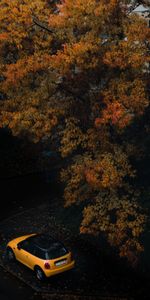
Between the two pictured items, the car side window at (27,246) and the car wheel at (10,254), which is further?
the car wheel at (10,254)

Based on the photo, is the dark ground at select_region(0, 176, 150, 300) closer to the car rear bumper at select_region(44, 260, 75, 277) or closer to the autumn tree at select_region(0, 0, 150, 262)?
the car rear bumper at select_region(44, 260, 75, 277)

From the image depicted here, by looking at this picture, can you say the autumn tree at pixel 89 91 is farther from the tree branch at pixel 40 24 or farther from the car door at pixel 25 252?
the car door at pixel 25 252

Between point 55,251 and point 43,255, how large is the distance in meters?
0.58

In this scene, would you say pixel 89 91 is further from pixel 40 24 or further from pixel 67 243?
pixel 67 243

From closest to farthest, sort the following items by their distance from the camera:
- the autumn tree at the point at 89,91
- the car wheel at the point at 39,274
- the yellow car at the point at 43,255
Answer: the yellow car at the point at 43,255 → the car wheel at the point at 39,274 → the autumn tree at the point at 89,91

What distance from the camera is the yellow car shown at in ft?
61.6

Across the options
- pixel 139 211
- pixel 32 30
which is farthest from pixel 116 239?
pixel 32 30

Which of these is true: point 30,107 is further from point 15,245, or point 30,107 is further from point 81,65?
point 15,245

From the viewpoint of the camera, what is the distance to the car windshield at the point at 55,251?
18.9 meters

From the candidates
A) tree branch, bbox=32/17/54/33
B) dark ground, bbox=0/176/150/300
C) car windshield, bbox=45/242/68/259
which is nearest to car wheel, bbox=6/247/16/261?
dark ground, bbox=0/176/150/300

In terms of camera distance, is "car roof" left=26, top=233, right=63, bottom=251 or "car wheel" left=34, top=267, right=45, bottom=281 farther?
"car roof" left=26, top=233, right=63, bottom=251

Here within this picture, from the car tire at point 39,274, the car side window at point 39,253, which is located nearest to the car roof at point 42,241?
the car side window at point 39,253

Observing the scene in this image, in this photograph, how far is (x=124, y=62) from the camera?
63.1ft

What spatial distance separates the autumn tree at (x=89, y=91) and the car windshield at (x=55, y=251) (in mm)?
1355
